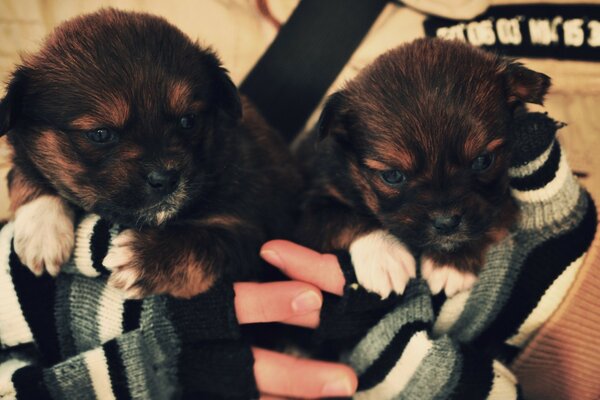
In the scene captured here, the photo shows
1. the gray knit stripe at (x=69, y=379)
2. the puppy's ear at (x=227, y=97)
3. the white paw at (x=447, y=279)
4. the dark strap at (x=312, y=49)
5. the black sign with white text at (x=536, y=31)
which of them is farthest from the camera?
the dark strap at (x=312, y=49)

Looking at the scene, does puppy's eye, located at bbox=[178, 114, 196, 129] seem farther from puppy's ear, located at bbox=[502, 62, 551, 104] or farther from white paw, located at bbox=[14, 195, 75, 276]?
puppy's ear, located at bbox=[502, 62, 551, 104]

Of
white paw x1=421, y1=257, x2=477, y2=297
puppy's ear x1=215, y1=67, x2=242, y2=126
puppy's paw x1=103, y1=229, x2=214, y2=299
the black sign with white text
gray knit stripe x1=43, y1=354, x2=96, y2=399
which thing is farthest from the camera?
the black sign with white text

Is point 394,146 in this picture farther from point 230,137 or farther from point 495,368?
point 495,368

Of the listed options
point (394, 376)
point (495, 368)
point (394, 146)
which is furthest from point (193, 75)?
point (495, 368)

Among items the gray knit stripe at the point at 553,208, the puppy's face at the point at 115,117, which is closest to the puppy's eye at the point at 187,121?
the puppy's face at the point at 115,117

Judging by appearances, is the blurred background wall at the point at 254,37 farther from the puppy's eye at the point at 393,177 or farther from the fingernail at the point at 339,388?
Answer: the fingernail at the point at 339,388

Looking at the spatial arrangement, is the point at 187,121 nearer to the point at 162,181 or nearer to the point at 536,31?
the point at 162,181

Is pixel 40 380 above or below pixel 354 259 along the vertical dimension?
below

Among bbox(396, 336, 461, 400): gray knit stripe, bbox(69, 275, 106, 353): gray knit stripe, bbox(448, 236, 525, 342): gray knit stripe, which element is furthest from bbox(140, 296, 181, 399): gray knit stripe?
bbox(448, 236, 525, 342): gray knit stripe
